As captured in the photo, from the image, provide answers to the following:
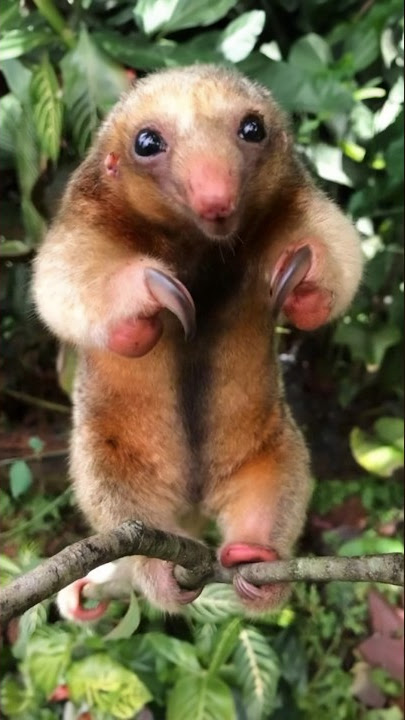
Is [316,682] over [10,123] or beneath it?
beneath

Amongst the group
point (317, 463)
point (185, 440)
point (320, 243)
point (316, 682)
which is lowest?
point (316, 682)

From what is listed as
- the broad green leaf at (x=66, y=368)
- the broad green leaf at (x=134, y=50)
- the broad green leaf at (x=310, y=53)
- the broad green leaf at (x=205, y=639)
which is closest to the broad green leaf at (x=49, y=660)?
the broad green leaf at (x=205, y=639)

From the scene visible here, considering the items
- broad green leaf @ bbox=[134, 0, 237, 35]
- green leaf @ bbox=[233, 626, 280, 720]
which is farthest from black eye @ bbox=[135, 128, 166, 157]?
green leaf @ bbox=[233, 626, 280, 720]

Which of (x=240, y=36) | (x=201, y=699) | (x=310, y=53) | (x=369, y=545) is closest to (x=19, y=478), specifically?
(x=201, y=699)

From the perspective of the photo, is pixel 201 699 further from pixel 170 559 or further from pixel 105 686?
pixel 170 559

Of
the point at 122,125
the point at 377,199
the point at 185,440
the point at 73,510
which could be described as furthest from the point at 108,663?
the point at 377,199

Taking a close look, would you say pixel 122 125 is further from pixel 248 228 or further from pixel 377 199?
pixel 377 199

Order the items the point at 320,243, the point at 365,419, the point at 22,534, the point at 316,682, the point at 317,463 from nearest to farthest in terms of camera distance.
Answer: the point at 320,243, the point at 22,534, the point at 316,682, the point at 317,463, the point at 365,419
